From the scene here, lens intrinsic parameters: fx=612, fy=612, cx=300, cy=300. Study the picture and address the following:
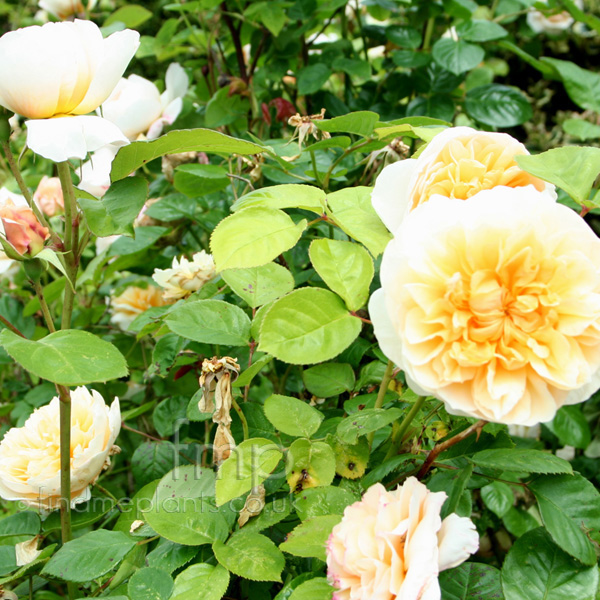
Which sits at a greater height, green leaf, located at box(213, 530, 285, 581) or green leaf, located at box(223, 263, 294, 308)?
green leaf, located at box(223, 263, 294, 308)

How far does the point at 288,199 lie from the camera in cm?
50

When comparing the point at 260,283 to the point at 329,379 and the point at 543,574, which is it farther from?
the point at 543,574

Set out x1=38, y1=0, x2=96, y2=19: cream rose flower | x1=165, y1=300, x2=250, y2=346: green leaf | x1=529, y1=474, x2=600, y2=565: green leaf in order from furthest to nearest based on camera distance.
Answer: x1=38, y1=0, x2=96, y2=19: cream rose flower
x1=165, y1=300, x2=250, y2=346: green leaf
x1=529, y1=474, x2=600, y2=565: green leaf

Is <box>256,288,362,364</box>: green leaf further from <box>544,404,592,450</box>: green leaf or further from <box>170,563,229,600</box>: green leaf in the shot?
<box>544,404,592,450</box>: green leaf

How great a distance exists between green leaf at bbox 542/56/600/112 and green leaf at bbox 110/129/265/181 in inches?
31.7

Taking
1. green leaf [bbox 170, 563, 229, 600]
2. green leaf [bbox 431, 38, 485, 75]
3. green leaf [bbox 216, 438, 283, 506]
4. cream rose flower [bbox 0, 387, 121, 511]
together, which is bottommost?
cream rose flower [bbox 0, 387, 121, 511]

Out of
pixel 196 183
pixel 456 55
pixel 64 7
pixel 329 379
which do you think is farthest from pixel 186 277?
pixel 64 7

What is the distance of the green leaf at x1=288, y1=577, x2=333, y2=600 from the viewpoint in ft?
1.39

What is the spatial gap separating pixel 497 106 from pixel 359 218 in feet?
2.52

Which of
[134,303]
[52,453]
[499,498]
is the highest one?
[52,453]

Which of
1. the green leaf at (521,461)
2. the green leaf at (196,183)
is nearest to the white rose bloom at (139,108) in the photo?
the green leaf at (196,183)

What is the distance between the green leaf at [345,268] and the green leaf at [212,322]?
0.13 metres

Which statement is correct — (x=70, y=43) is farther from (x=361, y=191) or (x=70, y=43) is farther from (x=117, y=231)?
(x=361, y=191)

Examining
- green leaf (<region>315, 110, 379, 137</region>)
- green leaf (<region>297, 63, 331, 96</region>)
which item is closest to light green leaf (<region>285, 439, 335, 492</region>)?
green leaf (<region>315, 110, 379, 137</region>)
